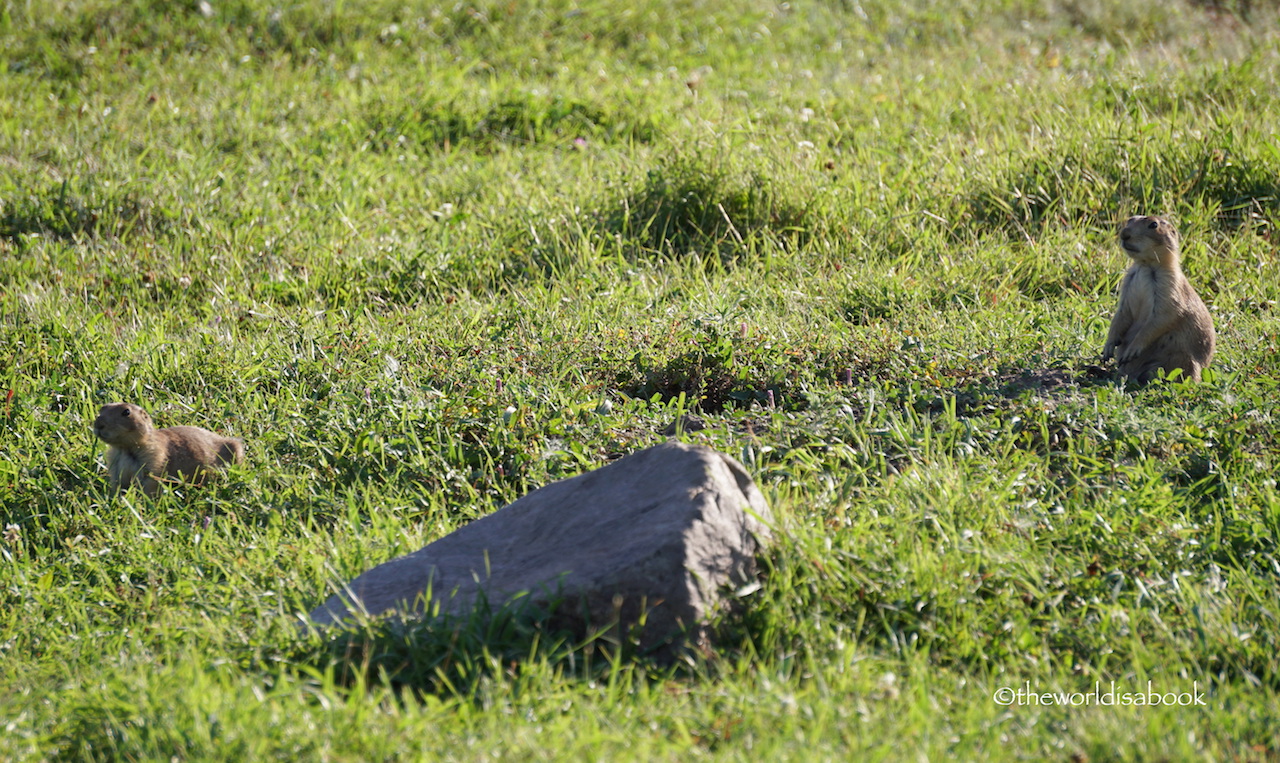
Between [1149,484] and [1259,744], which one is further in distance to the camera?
[1149,484]

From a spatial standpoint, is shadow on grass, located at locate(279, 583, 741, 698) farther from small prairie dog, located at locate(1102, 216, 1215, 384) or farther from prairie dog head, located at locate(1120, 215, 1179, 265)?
prairie dog head, located at locate(1120, 215, 1179, 265)

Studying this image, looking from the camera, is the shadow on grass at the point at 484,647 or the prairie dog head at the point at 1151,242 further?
the prairie dog head at the point at 1151,242

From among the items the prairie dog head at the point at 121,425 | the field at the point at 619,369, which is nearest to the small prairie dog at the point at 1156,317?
the field at the point at 619,369

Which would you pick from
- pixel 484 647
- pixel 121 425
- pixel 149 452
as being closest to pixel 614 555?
pixel 484 647

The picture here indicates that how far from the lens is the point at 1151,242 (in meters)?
5.01

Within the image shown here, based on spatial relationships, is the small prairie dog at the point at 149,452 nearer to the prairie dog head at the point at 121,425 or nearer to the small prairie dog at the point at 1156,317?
the prairie dog head at the point at 121,425

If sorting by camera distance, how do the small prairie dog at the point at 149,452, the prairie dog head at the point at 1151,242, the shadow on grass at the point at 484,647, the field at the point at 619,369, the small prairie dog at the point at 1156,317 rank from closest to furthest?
the field at the point at 619,369
the shadow on grass at the point at 484,647
the small prairie dog at the point at 149,452
the small prairie dog at the point at 1156,317
the prairie dog head at the point at 1151,242

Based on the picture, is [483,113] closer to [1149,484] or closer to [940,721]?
[1149,484]

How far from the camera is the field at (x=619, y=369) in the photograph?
300 cm

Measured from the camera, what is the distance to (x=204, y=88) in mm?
8914

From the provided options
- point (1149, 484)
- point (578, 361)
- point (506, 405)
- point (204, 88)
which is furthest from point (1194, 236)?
point (204, 88)

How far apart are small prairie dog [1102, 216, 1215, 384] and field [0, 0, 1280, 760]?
0.80 ft

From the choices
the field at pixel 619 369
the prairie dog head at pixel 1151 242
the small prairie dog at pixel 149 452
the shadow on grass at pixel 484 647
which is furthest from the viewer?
the prairie dog head at pixel 1151 242

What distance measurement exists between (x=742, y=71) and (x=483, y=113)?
2502mm
